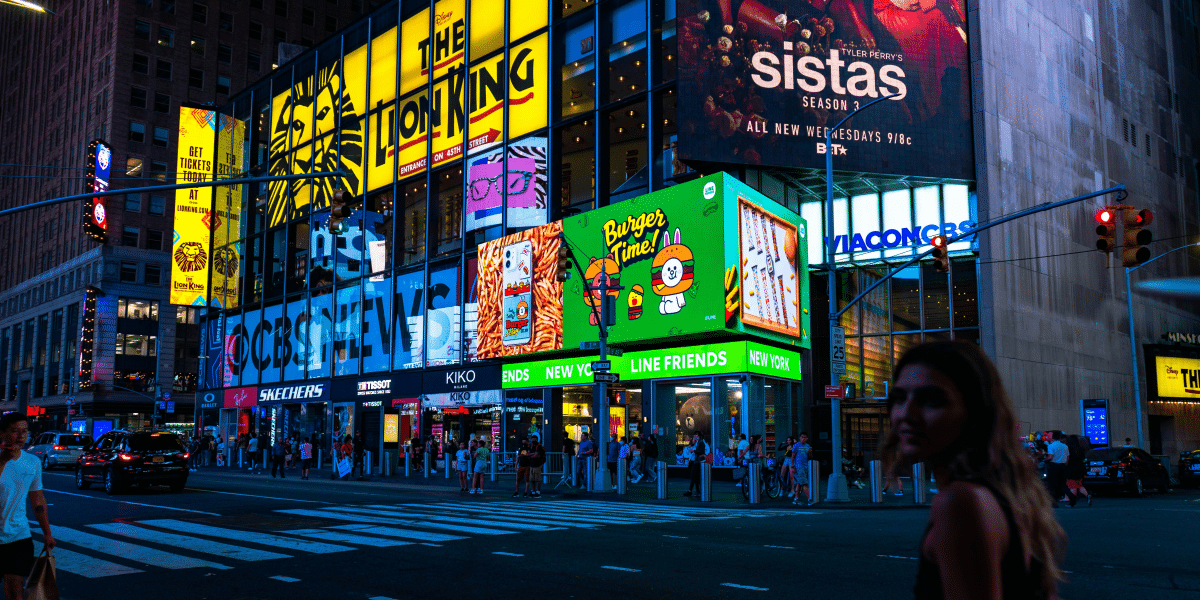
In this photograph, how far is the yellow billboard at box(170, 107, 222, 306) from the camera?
180 ft

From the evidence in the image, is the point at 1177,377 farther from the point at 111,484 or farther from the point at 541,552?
the point at 111,484

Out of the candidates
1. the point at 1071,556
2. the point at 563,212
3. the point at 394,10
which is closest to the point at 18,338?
the point at 394,10

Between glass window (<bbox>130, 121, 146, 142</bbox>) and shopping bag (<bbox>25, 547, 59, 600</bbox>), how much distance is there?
84.3 metres

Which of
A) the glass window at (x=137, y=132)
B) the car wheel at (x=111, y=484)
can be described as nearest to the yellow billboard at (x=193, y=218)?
the glass window at (x=137, y=132)

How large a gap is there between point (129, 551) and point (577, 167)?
28.3 meters

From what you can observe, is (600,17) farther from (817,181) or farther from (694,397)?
(694,397)

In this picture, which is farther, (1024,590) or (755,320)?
(755,320)

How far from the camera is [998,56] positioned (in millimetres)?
35906

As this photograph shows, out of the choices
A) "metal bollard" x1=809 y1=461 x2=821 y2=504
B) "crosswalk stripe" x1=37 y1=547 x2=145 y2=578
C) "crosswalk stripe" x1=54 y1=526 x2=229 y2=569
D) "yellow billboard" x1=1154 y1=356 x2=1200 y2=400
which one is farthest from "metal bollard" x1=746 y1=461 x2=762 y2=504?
"yellow billboard" x1=1154 y1=356 x2=1200 y2=400

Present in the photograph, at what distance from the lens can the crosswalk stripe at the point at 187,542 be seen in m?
11.7

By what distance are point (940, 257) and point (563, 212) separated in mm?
19824

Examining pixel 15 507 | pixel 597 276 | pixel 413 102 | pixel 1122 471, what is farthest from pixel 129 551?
pixel 413 102

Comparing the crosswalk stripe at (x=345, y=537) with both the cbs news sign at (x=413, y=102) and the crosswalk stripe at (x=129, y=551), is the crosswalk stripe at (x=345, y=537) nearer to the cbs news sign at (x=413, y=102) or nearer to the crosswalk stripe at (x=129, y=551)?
the crosswalk stripe at (x=129, y=551)

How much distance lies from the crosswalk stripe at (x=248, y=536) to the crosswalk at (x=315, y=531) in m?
0.01
